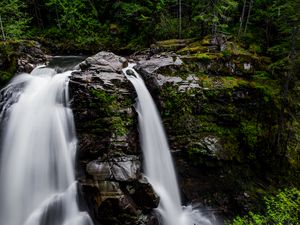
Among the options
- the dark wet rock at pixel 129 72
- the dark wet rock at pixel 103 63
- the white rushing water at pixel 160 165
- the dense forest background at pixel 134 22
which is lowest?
the white rushing water at pixel 160 165

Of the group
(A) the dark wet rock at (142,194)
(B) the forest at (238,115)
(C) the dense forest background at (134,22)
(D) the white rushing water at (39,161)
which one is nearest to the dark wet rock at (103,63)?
(D) the white rushing water at (39,161)

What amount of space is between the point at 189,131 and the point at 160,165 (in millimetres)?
1898

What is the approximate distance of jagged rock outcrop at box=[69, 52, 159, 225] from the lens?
7121 mm

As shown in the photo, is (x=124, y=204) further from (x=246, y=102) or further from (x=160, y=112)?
(x=246, y=102)

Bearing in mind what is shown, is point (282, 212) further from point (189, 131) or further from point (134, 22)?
point (134, 22)

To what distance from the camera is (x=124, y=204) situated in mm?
7074

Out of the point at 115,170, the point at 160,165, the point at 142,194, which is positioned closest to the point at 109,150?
the point at 115,170

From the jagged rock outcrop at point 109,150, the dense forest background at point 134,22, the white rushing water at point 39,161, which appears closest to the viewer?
the jagged rock outcrop at point 109,150

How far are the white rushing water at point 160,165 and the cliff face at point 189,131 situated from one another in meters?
0.39

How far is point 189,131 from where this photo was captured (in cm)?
998

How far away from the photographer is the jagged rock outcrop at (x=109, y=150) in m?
7.12

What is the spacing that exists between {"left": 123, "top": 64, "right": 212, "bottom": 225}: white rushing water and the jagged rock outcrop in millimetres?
621

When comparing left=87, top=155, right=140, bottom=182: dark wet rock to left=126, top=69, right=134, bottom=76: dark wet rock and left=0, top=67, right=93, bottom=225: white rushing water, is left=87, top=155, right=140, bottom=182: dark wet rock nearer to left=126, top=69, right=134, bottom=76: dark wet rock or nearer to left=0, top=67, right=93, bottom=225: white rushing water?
left=0, top=67, right=93, bottom=225: white rushing water

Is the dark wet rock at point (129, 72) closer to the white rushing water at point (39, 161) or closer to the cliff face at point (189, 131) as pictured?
the cliff face at point (189, 131)
